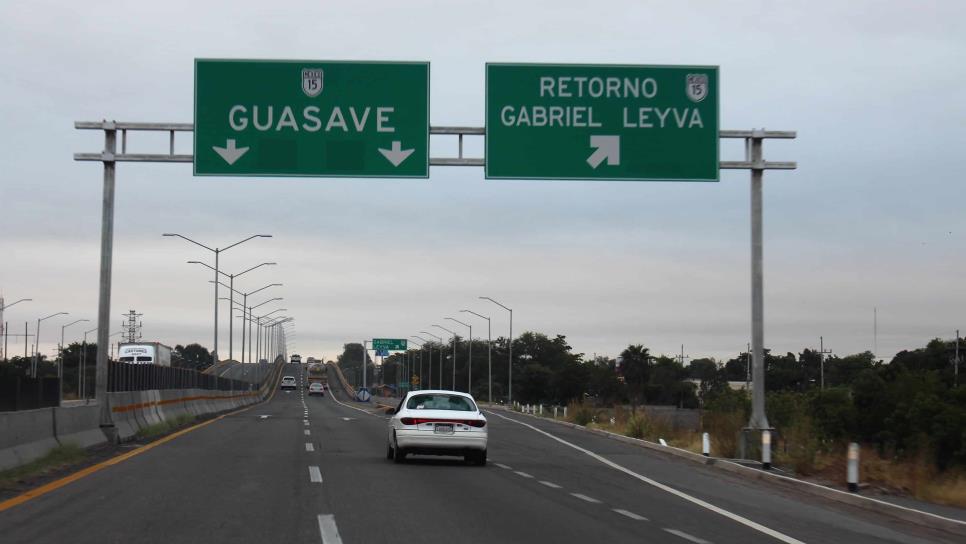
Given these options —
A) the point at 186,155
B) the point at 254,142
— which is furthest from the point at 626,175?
the point at 186,155

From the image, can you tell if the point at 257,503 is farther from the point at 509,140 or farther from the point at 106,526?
the point at 509,140

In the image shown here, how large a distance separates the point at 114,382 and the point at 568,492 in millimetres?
14505

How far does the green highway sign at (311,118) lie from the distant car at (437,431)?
4.65 m

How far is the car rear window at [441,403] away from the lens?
71.6 ft

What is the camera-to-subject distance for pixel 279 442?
27.5 metres

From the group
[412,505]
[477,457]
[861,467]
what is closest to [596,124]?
[477,457]

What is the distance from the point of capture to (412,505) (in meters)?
14.5

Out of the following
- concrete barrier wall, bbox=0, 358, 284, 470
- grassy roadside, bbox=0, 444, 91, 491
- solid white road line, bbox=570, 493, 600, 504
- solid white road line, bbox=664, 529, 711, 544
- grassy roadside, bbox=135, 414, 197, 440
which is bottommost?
grassy roadside, bbox=135, 414, 197, 440

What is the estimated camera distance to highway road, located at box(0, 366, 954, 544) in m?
11.9

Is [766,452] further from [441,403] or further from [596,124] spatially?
[596,124]

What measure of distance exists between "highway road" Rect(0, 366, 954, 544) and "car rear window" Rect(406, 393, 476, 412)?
116 centimetres

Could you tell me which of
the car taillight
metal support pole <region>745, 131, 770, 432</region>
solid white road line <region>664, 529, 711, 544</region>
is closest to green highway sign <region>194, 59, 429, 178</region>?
the car taillight

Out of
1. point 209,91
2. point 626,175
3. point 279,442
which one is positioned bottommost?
point 279,442

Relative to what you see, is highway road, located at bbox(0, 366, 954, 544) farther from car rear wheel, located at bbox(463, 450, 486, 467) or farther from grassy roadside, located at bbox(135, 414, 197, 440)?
grassy roadside, located at bbox(135, 414, 197, 440)
